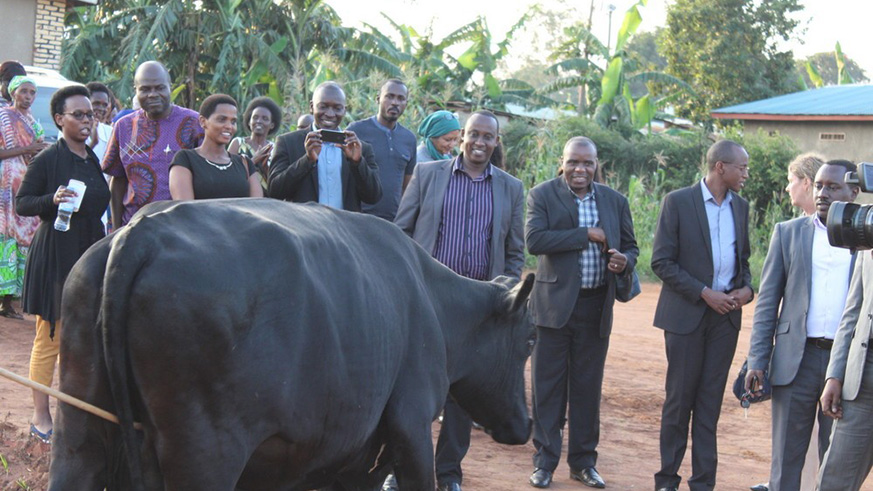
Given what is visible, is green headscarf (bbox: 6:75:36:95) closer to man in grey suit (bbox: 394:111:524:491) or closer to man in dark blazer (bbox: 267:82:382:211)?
man in dark blazer (bbox: 267:82:382:211)

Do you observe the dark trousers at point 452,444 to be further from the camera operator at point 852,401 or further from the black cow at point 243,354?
the camera operator at point 852,401

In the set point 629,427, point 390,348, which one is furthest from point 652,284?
point 390,348

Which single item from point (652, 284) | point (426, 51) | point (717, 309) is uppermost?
point (426, 51)

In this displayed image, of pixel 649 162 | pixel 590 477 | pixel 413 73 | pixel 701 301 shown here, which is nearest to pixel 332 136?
pixel 701 301

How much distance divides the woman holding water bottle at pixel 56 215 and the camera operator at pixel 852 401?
4362 millimetres

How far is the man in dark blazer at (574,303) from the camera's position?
6863 millimetres

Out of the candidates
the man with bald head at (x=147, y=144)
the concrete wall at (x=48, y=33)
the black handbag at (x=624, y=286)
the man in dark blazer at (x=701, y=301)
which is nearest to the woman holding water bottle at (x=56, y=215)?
the man with bald head at (x=147, y=144)

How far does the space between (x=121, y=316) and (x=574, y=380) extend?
4242mm

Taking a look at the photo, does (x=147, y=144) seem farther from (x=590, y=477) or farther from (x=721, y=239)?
(x=721, y=239)

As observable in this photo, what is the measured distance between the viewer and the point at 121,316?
3.31 meters

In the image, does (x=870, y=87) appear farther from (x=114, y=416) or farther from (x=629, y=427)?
(x=114, y=416)

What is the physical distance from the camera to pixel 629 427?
865 cm

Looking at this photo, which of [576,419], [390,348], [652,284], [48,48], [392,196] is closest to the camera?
[390,348]

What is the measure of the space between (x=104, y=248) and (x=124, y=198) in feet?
10.4
